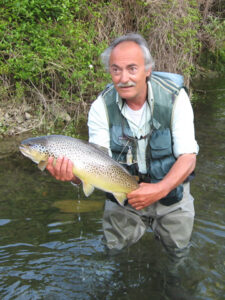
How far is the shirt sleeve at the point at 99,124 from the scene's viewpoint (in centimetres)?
325

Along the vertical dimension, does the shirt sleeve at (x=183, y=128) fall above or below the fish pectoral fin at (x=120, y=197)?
above

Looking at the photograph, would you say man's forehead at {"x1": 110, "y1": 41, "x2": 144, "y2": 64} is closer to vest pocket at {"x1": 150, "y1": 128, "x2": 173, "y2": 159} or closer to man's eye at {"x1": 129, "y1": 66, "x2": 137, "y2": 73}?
man's eye at {"x1": 129, "y1": 66, "x2": 137, "y2": 73}

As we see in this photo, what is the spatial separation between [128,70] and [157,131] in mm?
547

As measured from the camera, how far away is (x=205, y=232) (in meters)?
4.57

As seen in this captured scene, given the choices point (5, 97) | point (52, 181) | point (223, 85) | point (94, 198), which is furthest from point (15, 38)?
point (223, 85)

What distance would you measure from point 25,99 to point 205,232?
17.7 feet

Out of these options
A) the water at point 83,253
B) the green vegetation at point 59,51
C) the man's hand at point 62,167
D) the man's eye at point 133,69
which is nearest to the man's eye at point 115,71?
the man's eye at point 133,69

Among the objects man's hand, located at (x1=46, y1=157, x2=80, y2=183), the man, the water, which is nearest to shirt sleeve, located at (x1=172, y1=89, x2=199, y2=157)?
the man

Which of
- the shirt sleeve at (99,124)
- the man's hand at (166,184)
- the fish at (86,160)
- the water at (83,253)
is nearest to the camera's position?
the man's hand at (166,184)

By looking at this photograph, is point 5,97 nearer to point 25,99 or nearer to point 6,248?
point 25,99

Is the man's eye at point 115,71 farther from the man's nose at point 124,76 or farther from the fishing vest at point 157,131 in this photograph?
the fishing vest at point 157,131

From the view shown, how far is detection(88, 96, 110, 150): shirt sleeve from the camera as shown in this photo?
3.25 metres

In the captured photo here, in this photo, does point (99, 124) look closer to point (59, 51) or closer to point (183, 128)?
point (183, 128)

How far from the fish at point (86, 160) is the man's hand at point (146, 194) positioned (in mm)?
87
